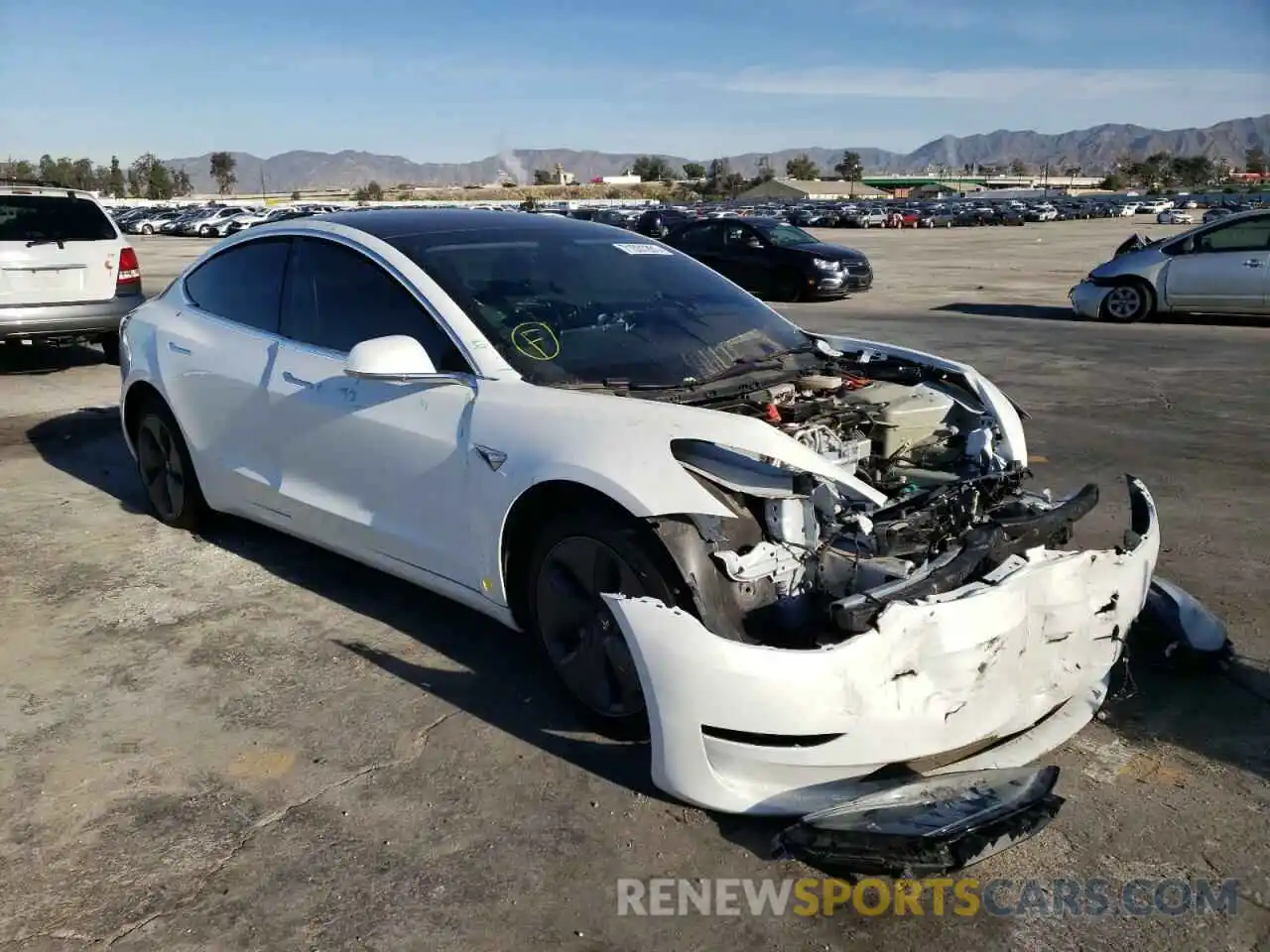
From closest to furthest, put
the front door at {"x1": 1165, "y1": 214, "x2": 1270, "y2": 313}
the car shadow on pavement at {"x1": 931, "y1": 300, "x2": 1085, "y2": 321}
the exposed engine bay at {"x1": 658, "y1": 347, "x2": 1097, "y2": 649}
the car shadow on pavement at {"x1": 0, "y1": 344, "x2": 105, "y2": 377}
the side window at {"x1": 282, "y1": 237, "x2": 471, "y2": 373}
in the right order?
the exposed engine bay at {"x1": 658, "y1": 347, "x2": 1097, "y2": 649} → the side window at {"x1": 282, "y1": 237, "x2": 471, "y2": 373} → the car shadow on pavement at {"x1": 0, "y1": 344, "x2": 105, "y2": 377} → the front door at {"x1": 1165, "y1": 214, "x2": 1270, "y2": 313} → the car shadow on pavement at {"x1": 931, "y1": 300, "x2": 1085, "y2": 321}

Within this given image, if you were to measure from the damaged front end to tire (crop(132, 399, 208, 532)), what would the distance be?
320 centimetres

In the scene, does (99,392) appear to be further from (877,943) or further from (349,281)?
(877,943)

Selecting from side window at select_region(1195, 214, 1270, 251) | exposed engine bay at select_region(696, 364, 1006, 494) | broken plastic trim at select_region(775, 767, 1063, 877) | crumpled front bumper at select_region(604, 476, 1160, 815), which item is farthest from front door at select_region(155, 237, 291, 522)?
side window at select_region(1195, 214, 1270, 251)

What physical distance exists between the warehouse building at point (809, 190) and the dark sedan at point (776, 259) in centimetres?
10975

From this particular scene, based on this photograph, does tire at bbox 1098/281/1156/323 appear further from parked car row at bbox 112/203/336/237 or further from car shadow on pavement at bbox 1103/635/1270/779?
parked car row at bbox 112/203/336/237

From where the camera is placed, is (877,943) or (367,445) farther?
(367,445)

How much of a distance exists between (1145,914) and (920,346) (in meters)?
10.2

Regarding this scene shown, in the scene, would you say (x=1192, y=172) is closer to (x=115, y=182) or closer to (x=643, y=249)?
(x=115, y=182)

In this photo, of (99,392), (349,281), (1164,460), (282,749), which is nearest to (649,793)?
(282,749)

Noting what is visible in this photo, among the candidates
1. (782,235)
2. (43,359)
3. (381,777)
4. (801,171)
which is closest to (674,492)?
(381,777)

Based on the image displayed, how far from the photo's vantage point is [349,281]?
4281 mm

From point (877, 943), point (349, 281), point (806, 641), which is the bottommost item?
point (877, 943)

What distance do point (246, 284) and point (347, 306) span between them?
0.93 meters

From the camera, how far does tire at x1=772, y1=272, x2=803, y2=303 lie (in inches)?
706
